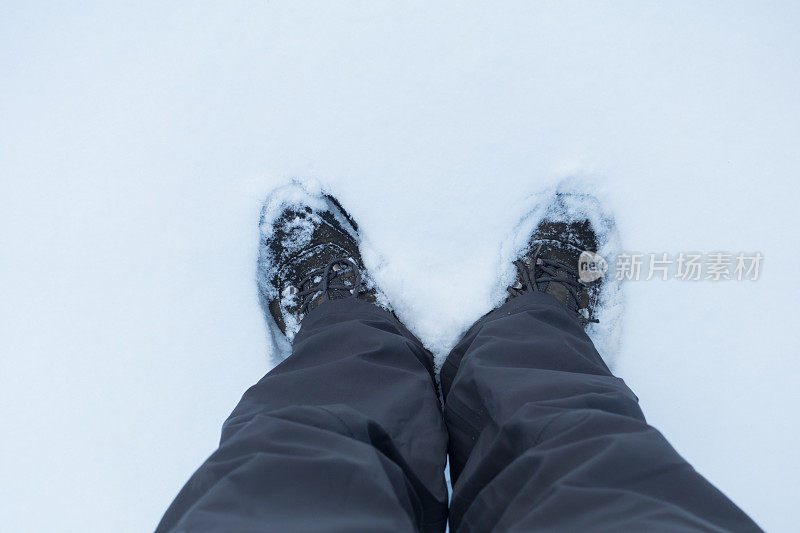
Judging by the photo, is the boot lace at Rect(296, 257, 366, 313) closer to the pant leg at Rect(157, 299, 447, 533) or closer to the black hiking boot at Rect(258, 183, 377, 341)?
the black hiking boot at Rect(258, 183, 377, 341)

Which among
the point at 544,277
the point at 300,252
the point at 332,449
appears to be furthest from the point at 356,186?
the point at 332,449

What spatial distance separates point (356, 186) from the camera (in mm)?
861

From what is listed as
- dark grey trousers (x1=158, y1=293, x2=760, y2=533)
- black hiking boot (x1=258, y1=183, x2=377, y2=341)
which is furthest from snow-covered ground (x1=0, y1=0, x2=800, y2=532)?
dark grey trousers (x1=158, y1=293, x2=760, y2=533)

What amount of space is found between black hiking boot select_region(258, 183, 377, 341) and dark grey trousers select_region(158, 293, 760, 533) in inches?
8.5

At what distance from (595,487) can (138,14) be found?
1098mm

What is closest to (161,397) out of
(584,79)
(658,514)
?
(658,514)

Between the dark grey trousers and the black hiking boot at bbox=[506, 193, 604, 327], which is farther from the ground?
the black hiking boot at bbox=[506, 193, 604, 327]

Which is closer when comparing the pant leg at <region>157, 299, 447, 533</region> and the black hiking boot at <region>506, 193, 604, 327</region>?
the pant leg at <region>157, 299, 447, 533</region>

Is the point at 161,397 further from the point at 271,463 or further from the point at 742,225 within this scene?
the point at 742,225

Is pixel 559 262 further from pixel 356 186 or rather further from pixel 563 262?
pixel 356 186

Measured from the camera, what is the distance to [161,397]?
0.91m

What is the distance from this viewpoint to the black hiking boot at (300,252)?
2.90 ft

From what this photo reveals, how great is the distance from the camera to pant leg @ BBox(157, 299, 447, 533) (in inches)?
15.6

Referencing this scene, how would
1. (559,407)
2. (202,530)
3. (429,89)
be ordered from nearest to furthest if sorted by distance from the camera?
(202,530) → (559,407) → (429,89)
